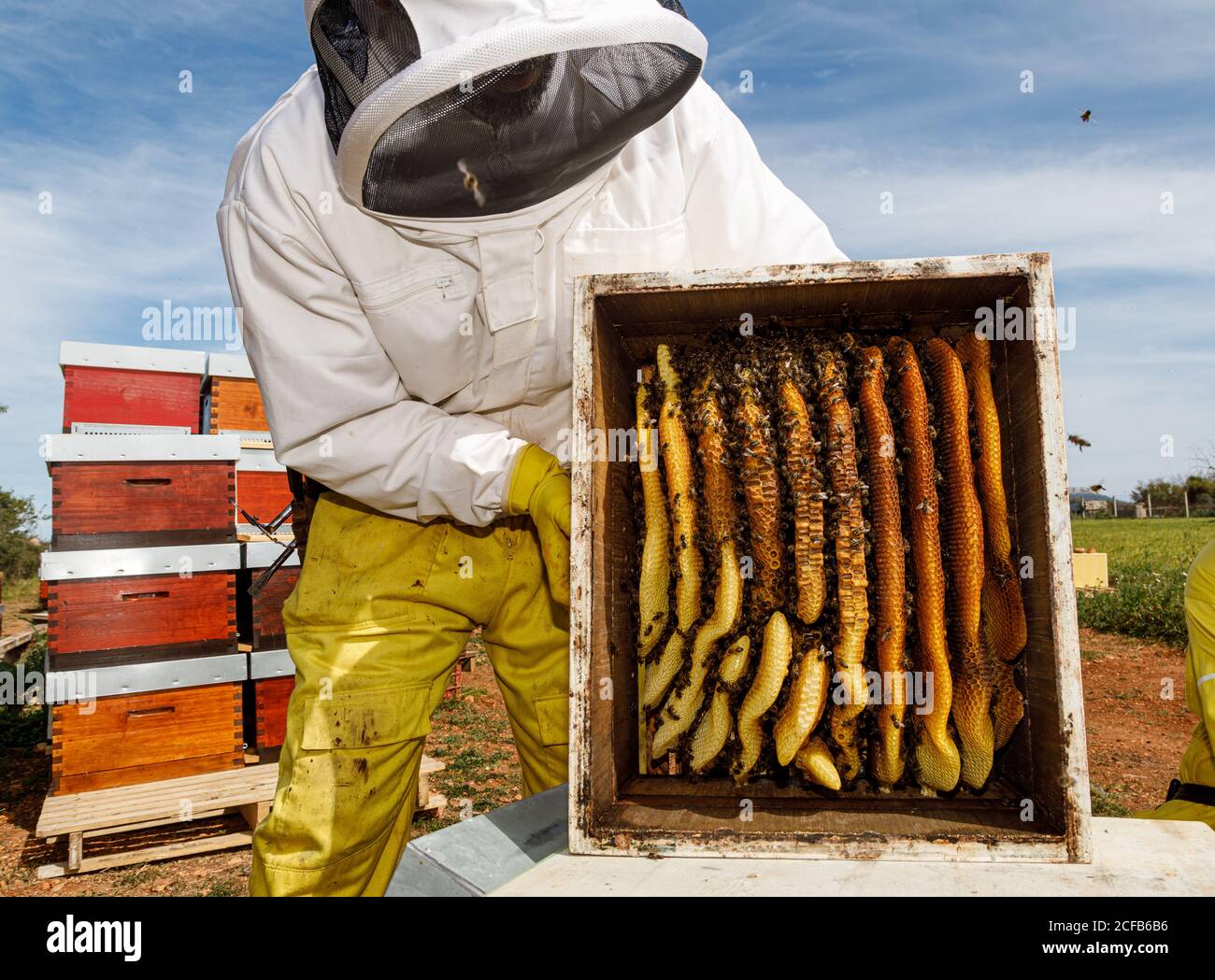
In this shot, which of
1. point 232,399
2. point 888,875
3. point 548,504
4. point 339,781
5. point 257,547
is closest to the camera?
point 888,875

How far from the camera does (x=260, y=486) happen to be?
19.6 feet

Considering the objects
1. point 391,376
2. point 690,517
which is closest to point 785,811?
point 690,517

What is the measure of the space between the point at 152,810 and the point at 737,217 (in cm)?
439

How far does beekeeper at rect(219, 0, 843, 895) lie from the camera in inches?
75.1

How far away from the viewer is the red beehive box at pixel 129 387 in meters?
5.30

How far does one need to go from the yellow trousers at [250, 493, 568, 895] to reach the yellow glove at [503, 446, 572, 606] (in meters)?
0.38

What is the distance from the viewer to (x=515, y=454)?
2.34 metres

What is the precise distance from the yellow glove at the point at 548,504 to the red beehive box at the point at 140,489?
3.48m

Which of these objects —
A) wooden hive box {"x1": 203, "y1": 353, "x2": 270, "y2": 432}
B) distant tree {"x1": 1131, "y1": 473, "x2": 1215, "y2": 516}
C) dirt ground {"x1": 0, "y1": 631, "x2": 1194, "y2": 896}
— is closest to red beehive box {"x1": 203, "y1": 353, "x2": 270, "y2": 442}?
wooden hive box {"x1": 203, "y1": 353, "x2": 270, "y2": 432}

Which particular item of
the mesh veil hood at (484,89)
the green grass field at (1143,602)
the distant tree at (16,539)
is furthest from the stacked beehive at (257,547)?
the distant tree at (16,539)

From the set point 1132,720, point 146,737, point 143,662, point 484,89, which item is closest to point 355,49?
point 484,89

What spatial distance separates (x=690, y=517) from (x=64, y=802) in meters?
4.59

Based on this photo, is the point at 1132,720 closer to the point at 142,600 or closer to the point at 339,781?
the point at 339,781
